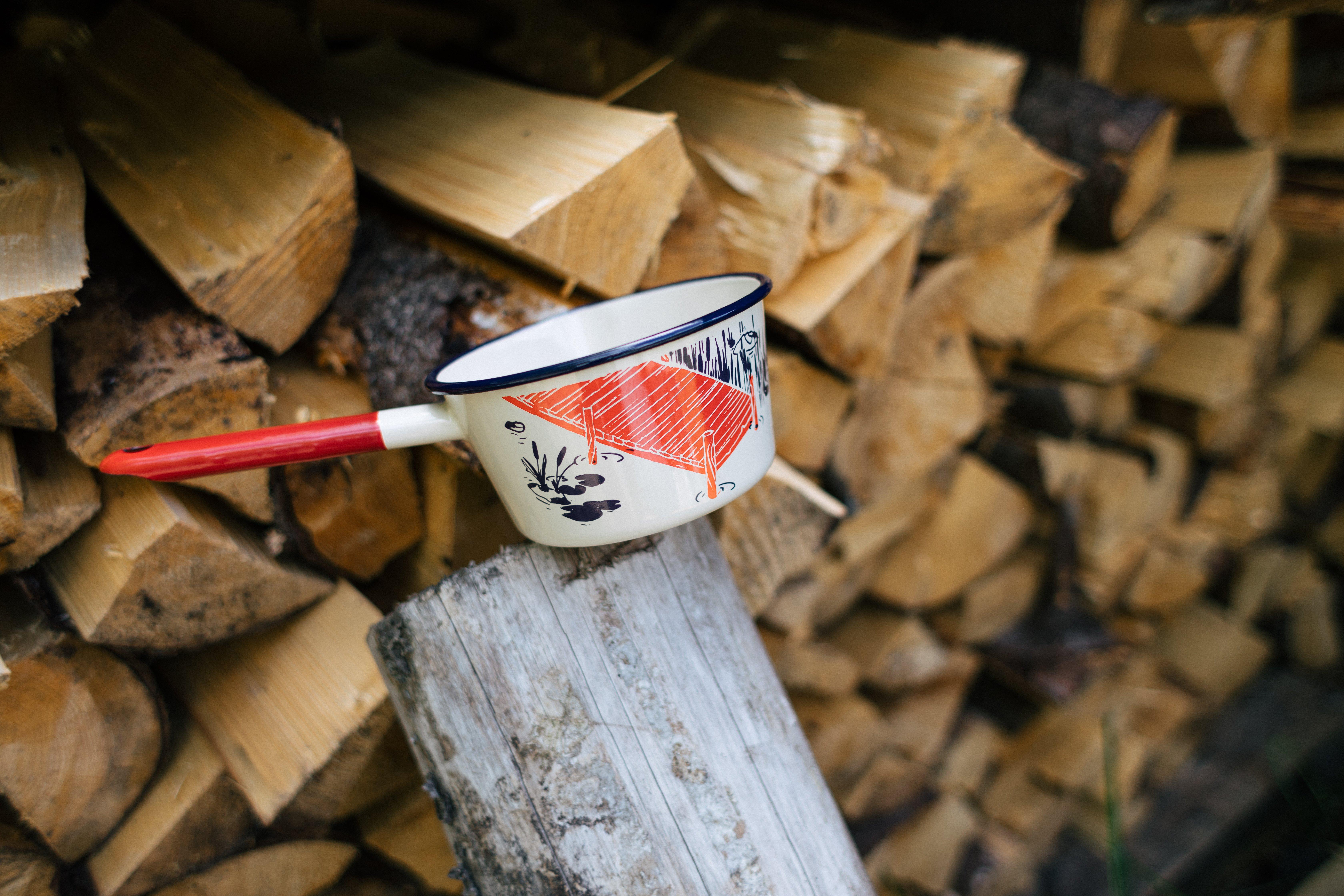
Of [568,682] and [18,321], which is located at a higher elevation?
[18,321]

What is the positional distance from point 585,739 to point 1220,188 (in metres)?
1.22

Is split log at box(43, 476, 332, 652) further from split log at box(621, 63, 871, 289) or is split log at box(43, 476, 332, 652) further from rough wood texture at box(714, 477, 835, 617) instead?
split log at box(621, 63, 871, 289)

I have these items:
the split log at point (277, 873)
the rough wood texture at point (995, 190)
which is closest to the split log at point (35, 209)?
the split log at point (277, 873)

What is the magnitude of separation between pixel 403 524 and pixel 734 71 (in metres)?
0.71

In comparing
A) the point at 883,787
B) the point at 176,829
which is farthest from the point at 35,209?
the point at 883,787

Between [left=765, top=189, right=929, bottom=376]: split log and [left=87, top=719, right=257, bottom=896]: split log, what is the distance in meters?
0.69

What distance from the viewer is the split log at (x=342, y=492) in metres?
0.71

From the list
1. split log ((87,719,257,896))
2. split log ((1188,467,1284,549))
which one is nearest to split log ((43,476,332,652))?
split log ((87,719,257,896))

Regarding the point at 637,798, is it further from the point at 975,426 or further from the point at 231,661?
the point at 975,426

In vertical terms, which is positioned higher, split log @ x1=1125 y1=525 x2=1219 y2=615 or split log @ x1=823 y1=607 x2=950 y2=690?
split log @ x1=823 y1=607 x2=950 y2=690

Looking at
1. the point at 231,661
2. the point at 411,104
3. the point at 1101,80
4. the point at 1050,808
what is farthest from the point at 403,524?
the point at 1050,808

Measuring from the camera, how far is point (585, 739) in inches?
21.8

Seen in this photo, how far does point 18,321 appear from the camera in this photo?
0.53m

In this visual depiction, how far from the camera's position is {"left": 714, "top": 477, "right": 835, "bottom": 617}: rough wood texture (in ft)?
2.48
